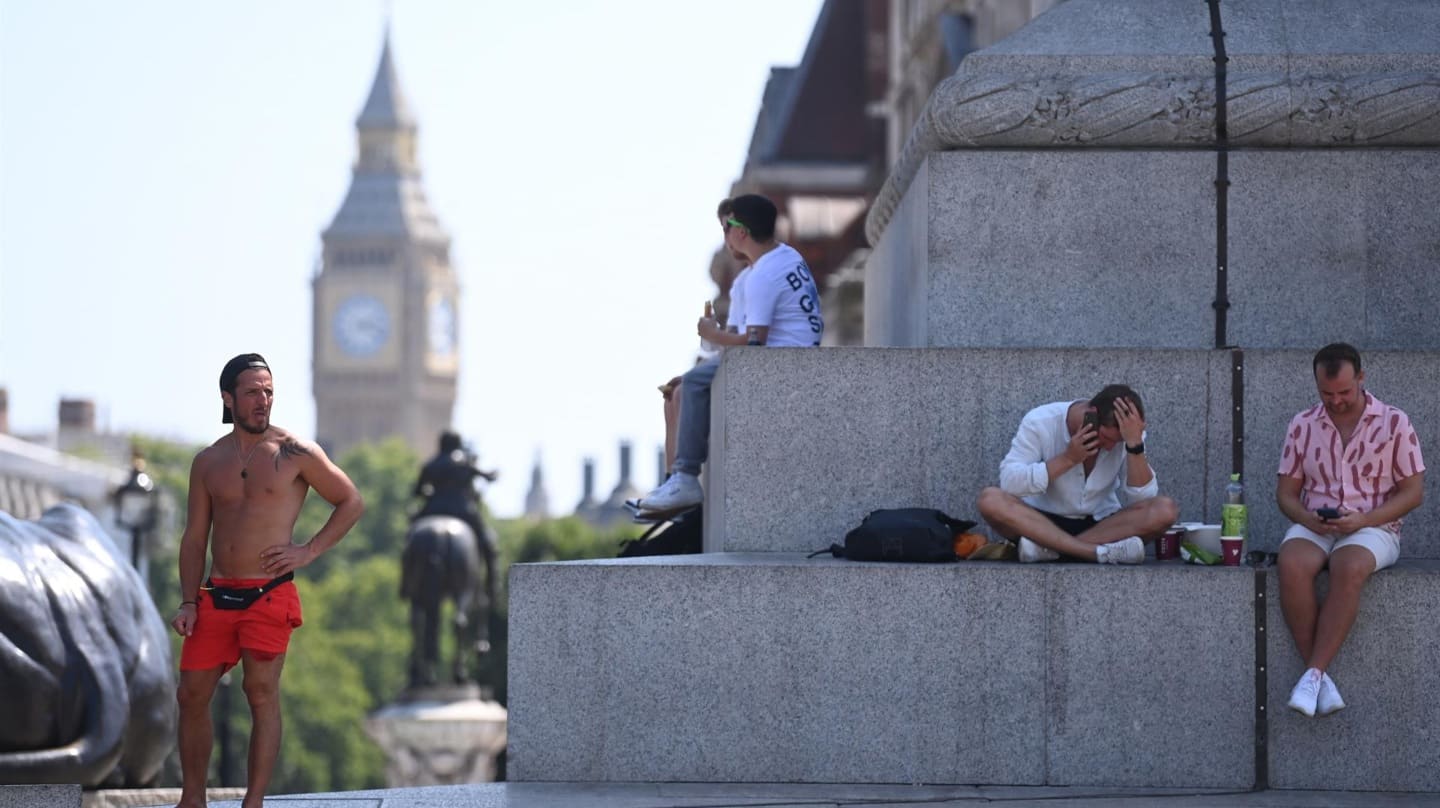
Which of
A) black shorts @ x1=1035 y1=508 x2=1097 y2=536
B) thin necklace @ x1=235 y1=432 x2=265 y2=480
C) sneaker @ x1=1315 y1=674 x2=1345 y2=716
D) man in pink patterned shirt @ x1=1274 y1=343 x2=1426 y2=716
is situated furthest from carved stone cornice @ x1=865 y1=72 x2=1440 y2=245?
thin necklace @ x1=235 y1=432 x2=265 y2=480

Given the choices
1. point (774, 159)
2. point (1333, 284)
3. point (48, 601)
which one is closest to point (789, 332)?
point (1333, 284)

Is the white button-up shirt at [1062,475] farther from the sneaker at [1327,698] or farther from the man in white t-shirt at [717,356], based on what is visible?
the man in white t-shirt at [717,356]

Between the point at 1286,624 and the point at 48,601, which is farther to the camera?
the point at 48,601

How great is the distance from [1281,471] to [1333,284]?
1.76 metres

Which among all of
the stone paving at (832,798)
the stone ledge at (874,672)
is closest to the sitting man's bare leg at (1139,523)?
the stone ledge at (874,672)

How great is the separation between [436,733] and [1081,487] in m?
25.1

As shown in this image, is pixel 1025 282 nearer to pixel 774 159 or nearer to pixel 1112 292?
pixel 1112 292

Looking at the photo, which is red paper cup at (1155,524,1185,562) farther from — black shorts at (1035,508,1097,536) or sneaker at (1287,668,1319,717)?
sneaker at (1287,668,1319,717)

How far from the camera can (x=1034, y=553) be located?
33.8 ft

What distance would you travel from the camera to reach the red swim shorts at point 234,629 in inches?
365

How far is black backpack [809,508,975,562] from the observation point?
10.2m

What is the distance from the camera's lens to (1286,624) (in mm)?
10062

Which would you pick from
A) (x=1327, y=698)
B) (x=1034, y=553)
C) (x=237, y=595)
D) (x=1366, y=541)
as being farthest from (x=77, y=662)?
(x=1366, y=541)

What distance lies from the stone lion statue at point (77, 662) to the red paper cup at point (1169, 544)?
4510 mm
